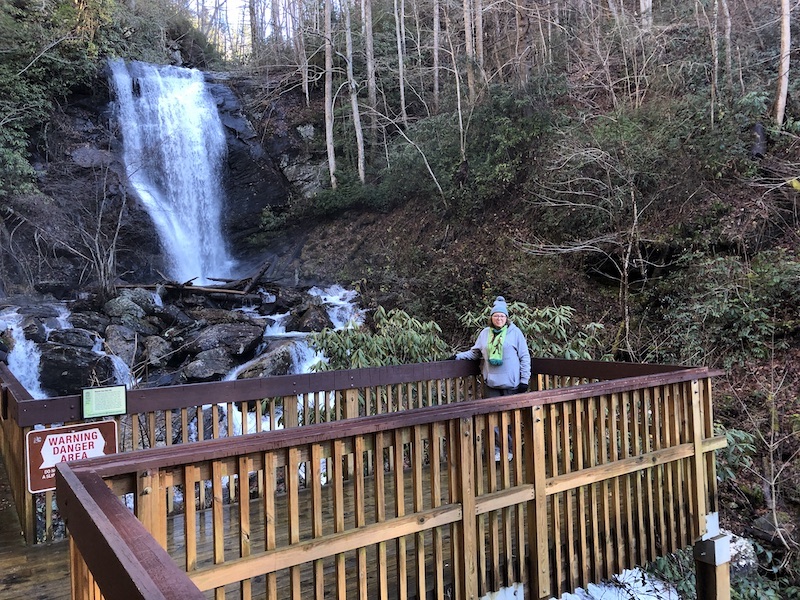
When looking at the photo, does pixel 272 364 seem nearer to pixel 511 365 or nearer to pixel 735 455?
pixel 511 365

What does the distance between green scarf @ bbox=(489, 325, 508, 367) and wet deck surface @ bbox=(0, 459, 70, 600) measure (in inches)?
140

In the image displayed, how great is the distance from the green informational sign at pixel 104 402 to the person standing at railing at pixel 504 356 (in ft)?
10.1

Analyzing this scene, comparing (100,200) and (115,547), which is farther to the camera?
(100,200)

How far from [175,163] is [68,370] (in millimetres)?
10352

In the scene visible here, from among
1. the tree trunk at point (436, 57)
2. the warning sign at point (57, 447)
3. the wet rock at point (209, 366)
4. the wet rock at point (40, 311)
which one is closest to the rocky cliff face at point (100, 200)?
the wet rock at point (40, 311)

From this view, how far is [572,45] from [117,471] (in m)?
16.6

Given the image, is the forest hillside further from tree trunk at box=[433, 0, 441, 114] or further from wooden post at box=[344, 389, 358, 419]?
wooden post at box=[344, 389, 358, 419]

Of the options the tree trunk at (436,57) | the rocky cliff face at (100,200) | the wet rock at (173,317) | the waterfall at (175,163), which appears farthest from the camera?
the waterfall at (175,163)

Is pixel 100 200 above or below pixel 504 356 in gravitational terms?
above

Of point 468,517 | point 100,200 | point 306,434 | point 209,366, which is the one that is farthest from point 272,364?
point 100,200

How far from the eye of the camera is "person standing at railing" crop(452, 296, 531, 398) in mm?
5113

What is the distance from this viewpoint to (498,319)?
5.09m

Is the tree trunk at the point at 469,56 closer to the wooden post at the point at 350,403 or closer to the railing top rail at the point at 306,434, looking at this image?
the wooden post at the point at 350,403

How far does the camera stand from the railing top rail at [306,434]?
2.02 m
